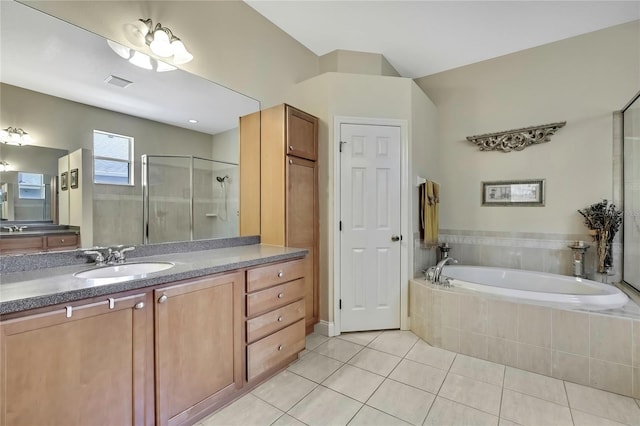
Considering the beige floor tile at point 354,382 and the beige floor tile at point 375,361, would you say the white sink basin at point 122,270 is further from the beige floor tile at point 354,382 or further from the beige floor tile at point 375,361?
the beige floor tile at point 375,361

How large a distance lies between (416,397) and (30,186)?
2.44m

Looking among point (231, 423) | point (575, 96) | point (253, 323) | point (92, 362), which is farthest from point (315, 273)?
point (575, 96)

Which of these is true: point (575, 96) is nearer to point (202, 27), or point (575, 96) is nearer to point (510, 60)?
point (510, 60)

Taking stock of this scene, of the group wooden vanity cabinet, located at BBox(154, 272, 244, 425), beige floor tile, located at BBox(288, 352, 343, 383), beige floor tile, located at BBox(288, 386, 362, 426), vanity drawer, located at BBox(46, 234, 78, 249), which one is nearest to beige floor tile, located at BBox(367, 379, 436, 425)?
beige floor tile, located at BBox(288, 386, 362, 426)

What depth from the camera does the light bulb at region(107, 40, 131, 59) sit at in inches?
66.3

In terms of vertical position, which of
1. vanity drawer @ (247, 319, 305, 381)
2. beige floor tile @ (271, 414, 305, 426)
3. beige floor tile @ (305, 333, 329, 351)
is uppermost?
vanity drawer @ (247, 319, 305, 381)

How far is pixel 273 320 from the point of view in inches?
75.7

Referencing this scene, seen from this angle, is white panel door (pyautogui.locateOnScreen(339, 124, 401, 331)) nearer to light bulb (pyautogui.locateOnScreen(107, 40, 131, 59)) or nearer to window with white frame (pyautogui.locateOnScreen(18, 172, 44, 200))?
light bulb (pyautogui.locateOnScreen(107, 40, 131, 59))

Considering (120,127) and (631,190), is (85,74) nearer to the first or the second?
(120,127)

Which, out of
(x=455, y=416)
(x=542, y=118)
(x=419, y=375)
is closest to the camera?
(x=455, y=416)

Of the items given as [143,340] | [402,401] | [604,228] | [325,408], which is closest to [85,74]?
[143,340]

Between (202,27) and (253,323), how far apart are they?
2177mm

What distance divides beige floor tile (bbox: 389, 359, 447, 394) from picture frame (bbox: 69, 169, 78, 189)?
2.29 metres

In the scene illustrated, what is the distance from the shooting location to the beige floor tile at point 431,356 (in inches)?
86.3
